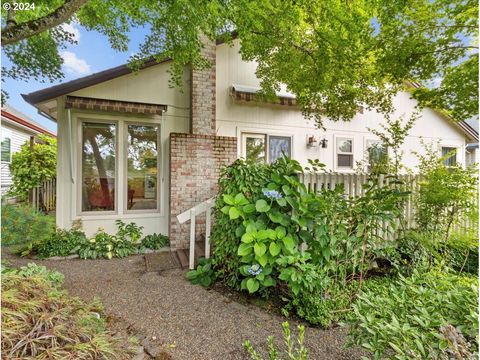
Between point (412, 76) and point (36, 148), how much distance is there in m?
8.89

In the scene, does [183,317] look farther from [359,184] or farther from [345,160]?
[345,160]

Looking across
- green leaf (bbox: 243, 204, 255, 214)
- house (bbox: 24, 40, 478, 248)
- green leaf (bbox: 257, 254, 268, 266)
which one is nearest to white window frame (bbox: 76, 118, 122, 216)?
house (bbox: 24, 40, 478, 248)

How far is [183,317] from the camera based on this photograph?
2721mm

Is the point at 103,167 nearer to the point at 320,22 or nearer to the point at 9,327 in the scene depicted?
the point at 9,327

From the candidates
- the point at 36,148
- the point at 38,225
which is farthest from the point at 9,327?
the point at 36,148

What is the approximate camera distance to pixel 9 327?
4.56ft

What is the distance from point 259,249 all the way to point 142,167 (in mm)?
4051

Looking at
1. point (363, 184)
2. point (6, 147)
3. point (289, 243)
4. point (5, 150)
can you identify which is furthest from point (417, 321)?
point (6, 147)

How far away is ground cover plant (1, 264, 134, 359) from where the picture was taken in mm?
1353

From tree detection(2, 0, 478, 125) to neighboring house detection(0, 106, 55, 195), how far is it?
5.39m

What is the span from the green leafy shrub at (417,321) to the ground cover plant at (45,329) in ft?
5.40

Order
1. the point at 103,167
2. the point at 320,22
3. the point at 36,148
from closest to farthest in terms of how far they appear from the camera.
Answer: the point at 320,22
the point at 103,167
the point at 36,148

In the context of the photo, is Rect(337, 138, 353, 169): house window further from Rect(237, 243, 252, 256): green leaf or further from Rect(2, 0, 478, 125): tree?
Rect(237, 243, 252, 256): green leaf

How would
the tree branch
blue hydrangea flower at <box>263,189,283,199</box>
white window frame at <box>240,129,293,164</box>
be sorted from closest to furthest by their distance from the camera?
the tree branch, blue hydrangea flower at <box>263,189,283,199</box>, white window frame at <box>240,129,293,164</box>
